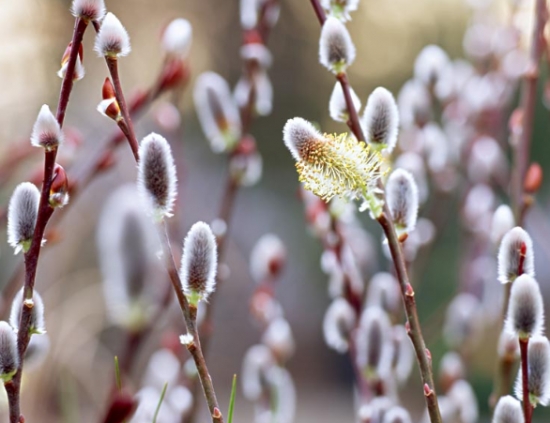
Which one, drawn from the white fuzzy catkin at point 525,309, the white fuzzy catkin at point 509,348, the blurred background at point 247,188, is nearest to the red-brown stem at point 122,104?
the white fuzzy catkin at point 525,309

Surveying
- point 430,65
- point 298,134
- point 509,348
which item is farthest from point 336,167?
point 430,65

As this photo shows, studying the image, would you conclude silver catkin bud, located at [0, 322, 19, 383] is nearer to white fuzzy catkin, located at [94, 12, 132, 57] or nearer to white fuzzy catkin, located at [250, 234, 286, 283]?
white fuzzy catkin, located at [94, 12, 132, 57]

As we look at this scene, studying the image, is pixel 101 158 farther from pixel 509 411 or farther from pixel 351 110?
pixel 509 411

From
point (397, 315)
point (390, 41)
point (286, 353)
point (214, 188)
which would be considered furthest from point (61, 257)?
point (390, 41)

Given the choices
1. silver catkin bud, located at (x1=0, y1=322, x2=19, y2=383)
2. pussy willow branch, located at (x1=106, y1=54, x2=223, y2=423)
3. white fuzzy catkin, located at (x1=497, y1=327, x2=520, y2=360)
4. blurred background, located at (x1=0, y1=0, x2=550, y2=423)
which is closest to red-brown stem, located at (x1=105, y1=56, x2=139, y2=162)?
pussy willow branch, located at (x1=106, y1=54, x2=223, y2=423)

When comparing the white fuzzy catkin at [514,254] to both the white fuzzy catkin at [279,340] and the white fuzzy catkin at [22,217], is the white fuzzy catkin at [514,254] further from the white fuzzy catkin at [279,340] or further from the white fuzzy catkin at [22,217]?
the white fuzzy catkin at [279,340]

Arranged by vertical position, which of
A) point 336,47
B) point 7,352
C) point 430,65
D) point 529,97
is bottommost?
point 7,352

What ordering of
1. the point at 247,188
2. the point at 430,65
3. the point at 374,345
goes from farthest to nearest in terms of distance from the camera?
the point at 247,188 < the point at 430,65 < the point at 374,345
